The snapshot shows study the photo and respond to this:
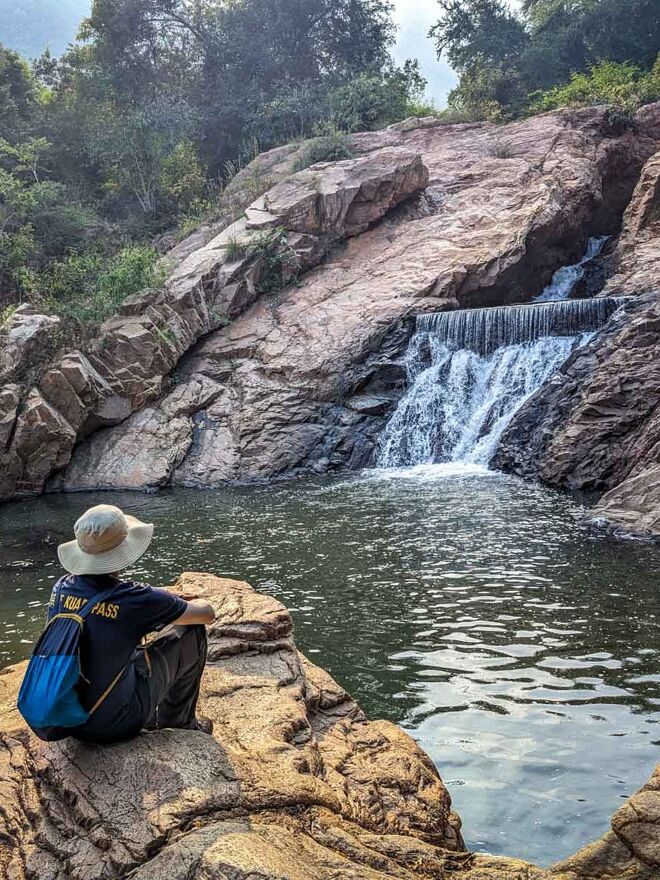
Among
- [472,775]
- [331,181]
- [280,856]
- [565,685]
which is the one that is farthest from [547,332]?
[280,856]

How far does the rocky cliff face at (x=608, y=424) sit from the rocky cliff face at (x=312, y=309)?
400 centimetres

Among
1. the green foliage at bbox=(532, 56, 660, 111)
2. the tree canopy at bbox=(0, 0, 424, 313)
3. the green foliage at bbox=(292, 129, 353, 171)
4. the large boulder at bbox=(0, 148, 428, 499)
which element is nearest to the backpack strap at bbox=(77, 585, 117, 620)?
the large boulder at bbox=(0, 148, 428, 499)

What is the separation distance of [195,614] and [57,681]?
2.29 ft

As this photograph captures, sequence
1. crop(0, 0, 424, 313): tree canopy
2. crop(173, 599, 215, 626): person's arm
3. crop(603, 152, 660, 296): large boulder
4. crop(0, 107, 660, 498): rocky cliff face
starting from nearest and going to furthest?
crop(173, 599, 215, 626): person's arm < crop(0, 107, 660, 498): rocky cliff face < crop(603, 152, 660, 296): large boulder < crop(0, 0, 424, 313): tree canopy

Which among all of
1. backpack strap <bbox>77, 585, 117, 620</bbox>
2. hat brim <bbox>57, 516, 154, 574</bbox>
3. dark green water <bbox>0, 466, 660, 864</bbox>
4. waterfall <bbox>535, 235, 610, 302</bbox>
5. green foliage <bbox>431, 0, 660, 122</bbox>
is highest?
green foliage <bbox>431, 0, 660, 122</bbox>

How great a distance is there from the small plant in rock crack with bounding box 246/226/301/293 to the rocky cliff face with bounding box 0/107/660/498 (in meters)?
0.17

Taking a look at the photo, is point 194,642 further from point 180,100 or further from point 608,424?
point 180,100

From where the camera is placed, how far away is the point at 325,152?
2506cm

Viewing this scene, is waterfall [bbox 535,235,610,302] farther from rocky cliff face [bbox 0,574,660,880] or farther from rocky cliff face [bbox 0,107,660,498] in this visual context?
rocky cliff face [bbox 0,574,660,880]

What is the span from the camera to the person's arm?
3.52 m

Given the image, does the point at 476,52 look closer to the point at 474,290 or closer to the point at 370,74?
the point at 370,74

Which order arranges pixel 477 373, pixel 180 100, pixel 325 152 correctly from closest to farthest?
pixel 477 373 → pixel 325 152 → pixel 180 100

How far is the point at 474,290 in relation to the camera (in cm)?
1909

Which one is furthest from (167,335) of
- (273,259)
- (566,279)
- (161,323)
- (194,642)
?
(194,642)
